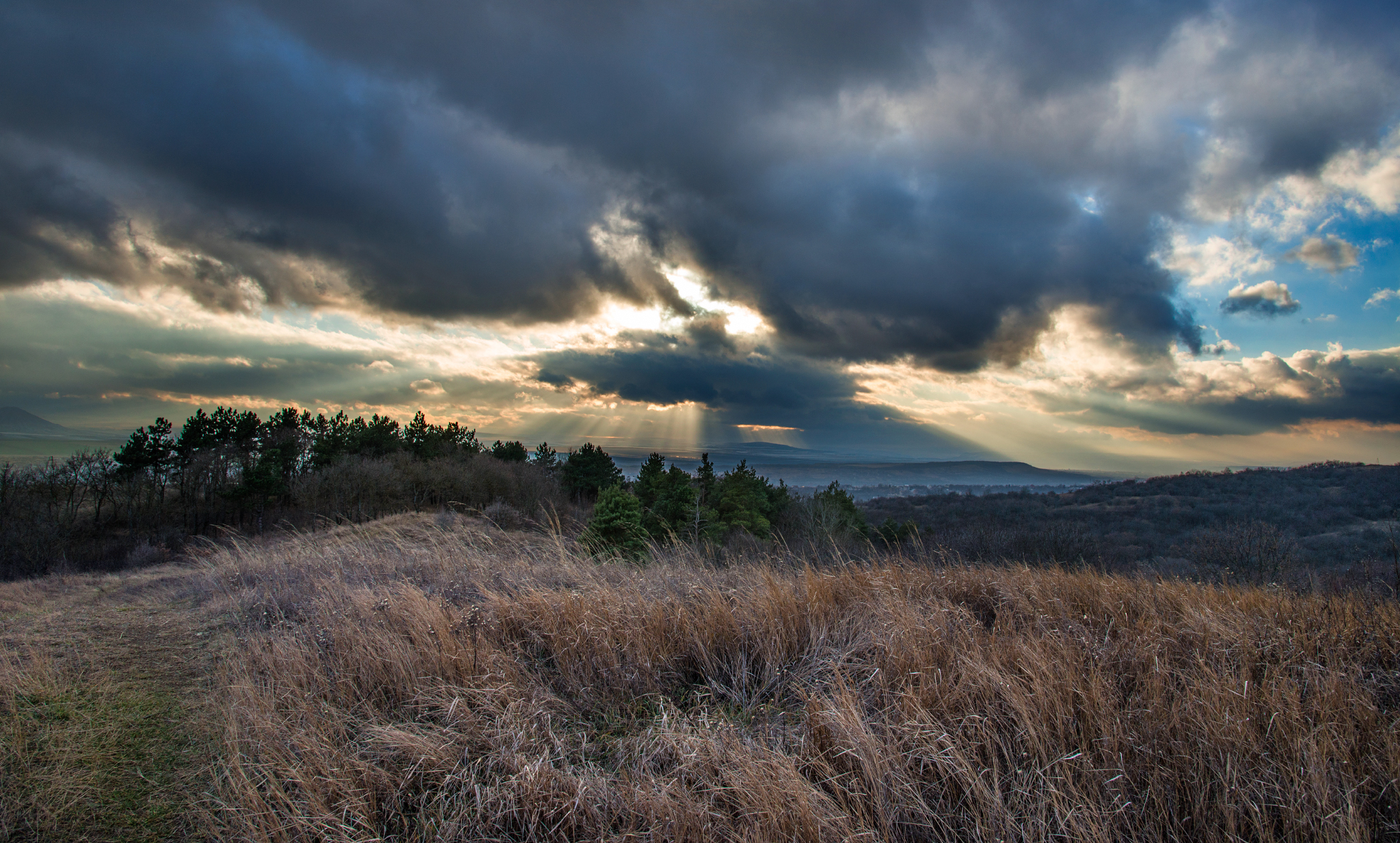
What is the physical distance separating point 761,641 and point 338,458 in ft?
177

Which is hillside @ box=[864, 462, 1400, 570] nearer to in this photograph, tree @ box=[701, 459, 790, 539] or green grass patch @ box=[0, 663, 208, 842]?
tree @ box=[701, 459, 790, 539]

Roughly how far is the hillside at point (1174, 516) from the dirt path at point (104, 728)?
90.3ft

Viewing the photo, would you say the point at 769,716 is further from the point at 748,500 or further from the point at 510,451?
the point at 510,451

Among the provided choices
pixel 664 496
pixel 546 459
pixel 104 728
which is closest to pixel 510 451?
pixel 546 459

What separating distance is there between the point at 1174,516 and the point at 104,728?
83.5 meters

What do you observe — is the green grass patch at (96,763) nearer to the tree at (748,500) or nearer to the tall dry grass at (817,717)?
the tall dry grass at (817,717)

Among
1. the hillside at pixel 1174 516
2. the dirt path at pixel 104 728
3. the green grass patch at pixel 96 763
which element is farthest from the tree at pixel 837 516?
the green grass patch at pixel 96 763

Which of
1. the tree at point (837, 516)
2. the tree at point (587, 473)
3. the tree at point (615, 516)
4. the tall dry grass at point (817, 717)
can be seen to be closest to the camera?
the tall dry grass at point (817, 717)

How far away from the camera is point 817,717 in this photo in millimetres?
2859

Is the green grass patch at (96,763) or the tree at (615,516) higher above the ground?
the green grass patch at (96,763)

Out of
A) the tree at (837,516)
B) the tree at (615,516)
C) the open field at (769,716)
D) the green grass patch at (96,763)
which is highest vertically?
the open field at (769,716)

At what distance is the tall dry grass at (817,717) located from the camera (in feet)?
7.32

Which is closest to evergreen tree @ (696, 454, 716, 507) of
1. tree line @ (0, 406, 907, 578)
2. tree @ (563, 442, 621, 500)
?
tree line @ (0, 406, 907, 578)

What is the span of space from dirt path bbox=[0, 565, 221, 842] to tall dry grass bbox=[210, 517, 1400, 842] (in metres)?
0.30
